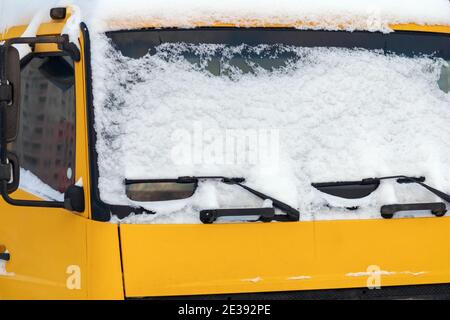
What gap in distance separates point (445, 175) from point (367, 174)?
1.23 ft

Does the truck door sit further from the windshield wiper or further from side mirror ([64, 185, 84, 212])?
the windshield wiper

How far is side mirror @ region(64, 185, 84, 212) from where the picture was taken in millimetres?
4055

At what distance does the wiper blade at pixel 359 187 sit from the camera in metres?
4.16

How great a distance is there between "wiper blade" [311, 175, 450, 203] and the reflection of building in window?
112cm

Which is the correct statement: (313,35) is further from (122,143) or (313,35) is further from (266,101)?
(122,143)

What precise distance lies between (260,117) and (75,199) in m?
0.88

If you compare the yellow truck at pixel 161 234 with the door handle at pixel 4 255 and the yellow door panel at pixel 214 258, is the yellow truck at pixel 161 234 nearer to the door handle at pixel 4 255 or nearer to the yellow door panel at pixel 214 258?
the yellow door panel at pixel 214 258

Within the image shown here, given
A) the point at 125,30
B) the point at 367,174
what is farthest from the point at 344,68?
the point at 125,30

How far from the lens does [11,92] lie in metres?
4.15

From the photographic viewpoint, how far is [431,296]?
415 cm

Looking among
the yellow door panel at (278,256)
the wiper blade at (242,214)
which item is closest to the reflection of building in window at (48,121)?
the yellow door panel at (278,256)

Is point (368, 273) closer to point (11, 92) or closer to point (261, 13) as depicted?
point (261, 13)

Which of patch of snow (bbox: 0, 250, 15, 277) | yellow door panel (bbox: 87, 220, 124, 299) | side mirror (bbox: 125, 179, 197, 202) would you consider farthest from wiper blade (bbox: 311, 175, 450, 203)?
patch of snow (bbox: 0, 250, 15, 277)

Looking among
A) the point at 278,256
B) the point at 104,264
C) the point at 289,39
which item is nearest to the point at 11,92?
the point at 104,264
